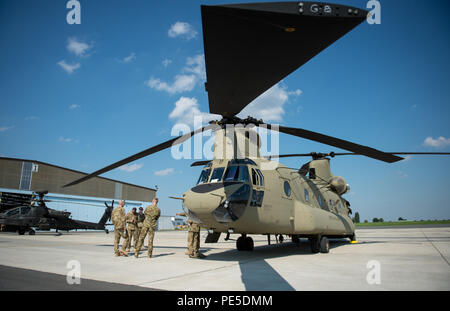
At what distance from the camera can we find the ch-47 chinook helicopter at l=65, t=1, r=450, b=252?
3123 mm

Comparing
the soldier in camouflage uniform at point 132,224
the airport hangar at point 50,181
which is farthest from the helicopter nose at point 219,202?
the airport hangar at point 50,181

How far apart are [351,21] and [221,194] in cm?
494

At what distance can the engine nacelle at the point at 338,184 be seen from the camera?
13.8 meters

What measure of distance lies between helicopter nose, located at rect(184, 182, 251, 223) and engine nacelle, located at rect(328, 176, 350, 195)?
7.87 metres

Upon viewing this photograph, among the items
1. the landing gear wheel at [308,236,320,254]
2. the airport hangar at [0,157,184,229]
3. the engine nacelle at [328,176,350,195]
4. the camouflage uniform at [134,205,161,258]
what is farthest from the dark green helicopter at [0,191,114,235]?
the engine nacelle at [328,176,350,195]

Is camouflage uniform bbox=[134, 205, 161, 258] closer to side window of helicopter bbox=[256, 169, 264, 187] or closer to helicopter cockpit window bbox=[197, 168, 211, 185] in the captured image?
helicopter cockpit window bbox=[197, 168, 211, 185]

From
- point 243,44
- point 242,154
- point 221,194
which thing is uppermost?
point 243,44

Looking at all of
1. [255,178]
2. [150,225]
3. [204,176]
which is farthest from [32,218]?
[255,178]

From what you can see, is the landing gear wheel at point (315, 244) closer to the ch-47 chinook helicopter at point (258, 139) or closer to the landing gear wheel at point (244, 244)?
the ch-47 chinook helicopter at point (258, 139)

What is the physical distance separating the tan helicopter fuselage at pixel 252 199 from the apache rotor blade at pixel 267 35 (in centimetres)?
349
